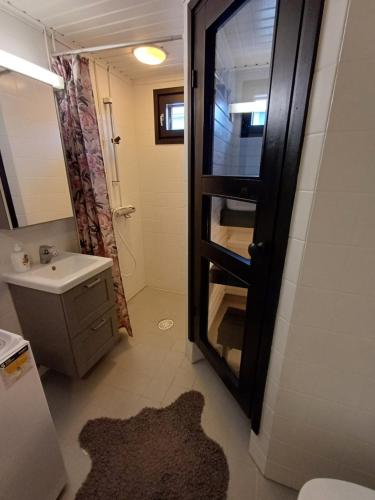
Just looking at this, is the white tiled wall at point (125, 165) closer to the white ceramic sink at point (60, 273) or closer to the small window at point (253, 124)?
the white ceramic sink at point (60, 273)

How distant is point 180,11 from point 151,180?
1.39 metres

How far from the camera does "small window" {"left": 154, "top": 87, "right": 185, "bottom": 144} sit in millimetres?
2158

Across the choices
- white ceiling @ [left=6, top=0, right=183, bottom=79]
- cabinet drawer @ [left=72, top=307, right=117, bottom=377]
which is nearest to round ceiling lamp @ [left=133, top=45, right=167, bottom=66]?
white ceiling @ [left=6, top=0, right=183, bottom=79]

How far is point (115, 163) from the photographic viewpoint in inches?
82.4

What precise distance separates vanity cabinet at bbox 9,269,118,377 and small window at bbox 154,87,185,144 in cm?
151

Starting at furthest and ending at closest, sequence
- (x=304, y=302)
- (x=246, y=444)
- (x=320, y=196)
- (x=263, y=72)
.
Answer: (x=246, y=444) < (x=263, y=72) < (x=304, y=302) < (x=320, y=196)

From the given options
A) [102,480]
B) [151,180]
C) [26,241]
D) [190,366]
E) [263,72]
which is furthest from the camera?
[151,180]

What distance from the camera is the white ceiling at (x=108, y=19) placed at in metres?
1.19

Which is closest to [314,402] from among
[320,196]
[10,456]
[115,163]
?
[320,196]

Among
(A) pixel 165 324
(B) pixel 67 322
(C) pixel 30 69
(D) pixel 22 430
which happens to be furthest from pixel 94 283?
(C) pixel 30 69

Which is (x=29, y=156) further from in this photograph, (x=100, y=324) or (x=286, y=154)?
(x=286, y=154)

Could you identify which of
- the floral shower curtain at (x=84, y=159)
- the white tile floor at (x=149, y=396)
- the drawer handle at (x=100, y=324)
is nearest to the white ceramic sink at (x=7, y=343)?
the drawer handle at (x=100, y=324)

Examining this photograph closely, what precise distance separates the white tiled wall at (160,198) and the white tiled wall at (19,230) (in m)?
1.03

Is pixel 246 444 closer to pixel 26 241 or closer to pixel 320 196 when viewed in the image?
pixel 320 196
